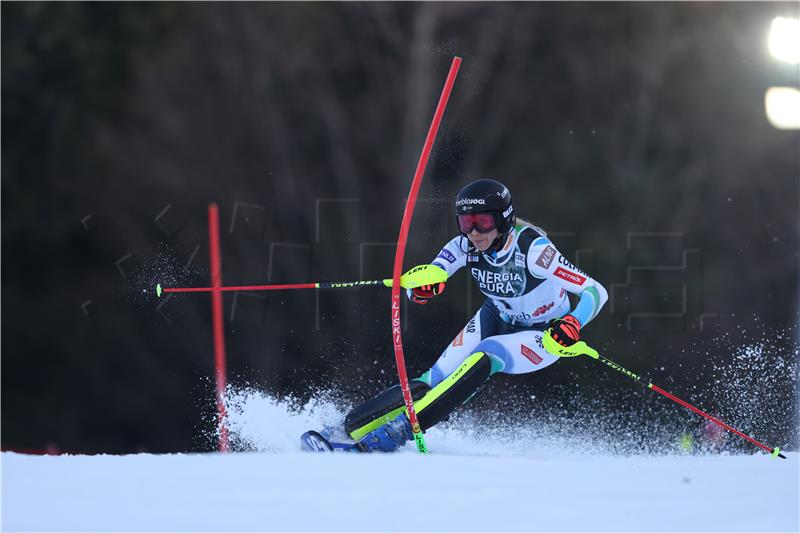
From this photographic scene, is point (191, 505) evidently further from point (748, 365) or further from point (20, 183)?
point (20, 183)

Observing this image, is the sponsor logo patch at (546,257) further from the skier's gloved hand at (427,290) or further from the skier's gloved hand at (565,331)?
the skier's gloved hand at (427,290)

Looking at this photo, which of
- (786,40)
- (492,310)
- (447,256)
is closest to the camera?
(447,256)

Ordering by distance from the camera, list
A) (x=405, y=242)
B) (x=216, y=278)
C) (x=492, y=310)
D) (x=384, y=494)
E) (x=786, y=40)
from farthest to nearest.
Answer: (x=216, y=278), (x=786, y=40), (x=492, y=310), (x=405, y=242), (x=384, y=494)

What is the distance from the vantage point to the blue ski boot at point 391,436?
5141 mm

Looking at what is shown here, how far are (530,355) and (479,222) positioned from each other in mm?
716

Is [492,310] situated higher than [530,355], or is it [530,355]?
[492,310]

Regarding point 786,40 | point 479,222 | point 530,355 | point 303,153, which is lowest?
point 530,355

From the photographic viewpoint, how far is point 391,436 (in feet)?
16.9

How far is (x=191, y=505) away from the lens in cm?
362

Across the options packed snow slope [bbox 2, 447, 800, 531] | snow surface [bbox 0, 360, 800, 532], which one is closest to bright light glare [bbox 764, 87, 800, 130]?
snow surface [bbox 0, 360, 800, 532]

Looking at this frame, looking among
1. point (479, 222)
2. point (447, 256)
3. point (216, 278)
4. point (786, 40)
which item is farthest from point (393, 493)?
point (216, 278)

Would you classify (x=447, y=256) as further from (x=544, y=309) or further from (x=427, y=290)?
(x=544, y=309)

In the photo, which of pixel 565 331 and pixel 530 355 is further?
pixel 530 355

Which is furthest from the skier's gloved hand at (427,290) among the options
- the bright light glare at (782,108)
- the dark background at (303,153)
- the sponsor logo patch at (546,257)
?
the bright light glare at (782,108)
